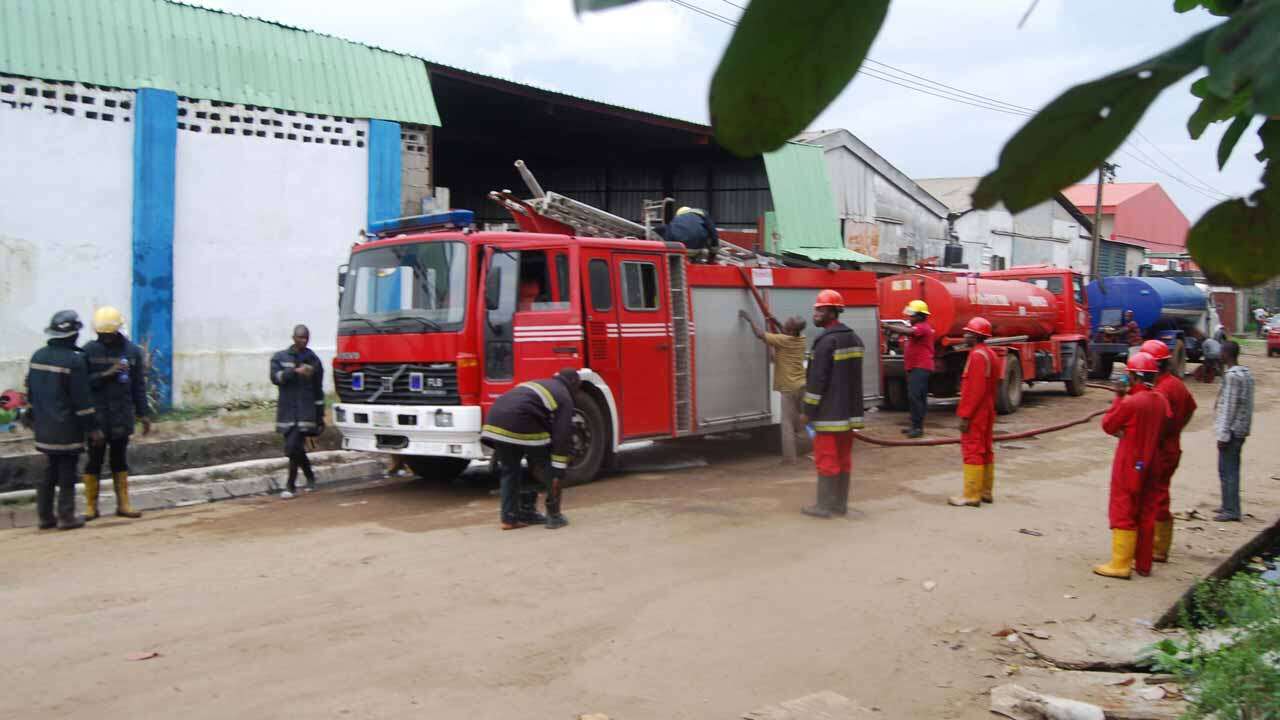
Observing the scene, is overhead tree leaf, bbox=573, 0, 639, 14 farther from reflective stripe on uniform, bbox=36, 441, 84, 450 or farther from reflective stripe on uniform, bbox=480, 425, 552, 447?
reflective stripe on uniform, bbox=36, 441, 84, 450

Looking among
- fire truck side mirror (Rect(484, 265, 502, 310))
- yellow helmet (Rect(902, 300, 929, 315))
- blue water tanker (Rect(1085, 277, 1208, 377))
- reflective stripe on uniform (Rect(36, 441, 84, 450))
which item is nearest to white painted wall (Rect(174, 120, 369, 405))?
reflective stripe on uniform (Rect(36, 441, 84, 450))

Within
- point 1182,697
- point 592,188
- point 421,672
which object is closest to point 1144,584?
point 1182,697

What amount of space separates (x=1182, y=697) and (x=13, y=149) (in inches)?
445

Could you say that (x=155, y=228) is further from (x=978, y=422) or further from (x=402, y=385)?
(x=978, y=422)

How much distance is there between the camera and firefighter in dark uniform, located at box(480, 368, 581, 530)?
7.59 meters

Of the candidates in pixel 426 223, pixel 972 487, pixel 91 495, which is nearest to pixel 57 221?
pixel 91 495

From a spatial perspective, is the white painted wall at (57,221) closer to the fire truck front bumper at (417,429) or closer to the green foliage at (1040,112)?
the fire truck front bumper at (417,429)

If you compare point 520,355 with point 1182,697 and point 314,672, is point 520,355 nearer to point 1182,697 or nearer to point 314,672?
point 314,672

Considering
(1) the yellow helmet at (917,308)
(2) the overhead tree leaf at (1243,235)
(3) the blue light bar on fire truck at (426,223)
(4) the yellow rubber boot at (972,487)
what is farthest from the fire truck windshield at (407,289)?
(2) the overhead tree leaf at (1243,235)

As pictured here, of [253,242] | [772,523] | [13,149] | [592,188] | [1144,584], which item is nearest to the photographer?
[1144,584]

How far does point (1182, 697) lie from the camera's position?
Answer: 4480 mm

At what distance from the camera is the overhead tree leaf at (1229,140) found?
1.34 m

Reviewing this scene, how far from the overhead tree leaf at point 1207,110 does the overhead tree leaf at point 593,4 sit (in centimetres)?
55

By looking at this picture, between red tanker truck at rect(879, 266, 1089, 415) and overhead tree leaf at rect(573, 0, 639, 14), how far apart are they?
41.7 ft
